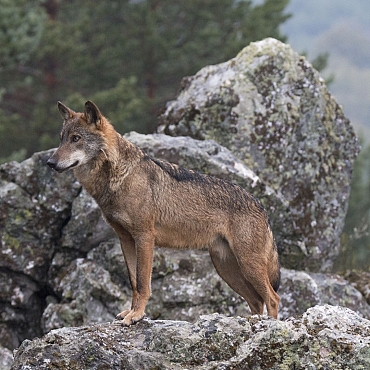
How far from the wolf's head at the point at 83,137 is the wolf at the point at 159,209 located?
0.03ft

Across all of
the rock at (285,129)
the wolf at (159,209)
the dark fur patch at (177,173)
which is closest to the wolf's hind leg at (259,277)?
the wolf at (159,209)

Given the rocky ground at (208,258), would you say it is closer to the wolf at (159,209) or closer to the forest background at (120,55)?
the wolf at (159,209)

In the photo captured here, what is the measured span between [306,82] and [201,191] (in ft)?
16.1

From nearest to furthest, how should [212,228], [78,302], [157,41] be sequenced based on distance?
1. [212,228]
2. [78,302]
3. [157,41]

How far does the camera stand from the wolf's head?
627 cm

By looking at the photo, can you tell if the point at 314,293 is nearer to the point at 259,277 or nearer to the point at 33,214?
the point at 259,277

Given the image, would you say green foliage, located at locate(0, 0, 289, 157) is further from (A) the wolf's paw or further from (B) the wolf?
(A) the wolf's paw

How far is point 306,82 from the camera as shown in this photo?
11.0m

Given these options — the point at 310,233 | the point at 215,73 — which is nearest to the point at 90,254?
the point at 310,233

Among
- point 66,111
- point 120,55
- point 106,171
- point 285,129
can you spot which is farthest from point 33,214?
point 120,55

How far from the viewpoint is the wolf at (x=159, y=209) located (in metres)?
6.25

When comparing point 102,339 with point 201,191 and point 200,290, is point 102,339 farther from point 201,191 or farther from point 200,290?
point 200,290

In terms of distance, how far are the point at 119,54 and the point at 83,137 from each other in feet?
66.0

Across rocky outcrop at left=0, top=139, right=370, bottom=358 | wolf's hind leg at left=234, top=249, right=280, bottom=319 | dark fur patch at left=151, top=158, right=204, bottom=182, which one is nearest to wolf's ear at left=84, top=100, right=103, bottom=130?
dark fur patch at left=151, top=158, right=204, bottom=182
